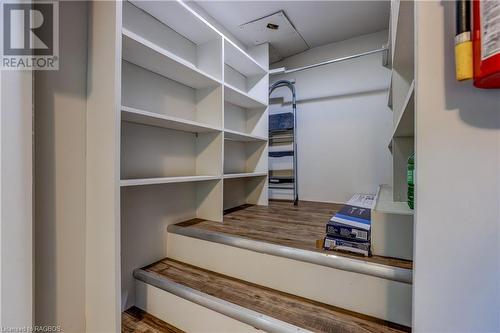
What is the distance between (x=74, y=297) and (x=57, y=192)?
16.5 inches

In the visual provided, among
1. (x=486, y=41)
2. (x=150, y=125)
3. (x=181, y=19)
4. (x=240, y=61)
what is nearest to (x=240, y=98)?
(x=240, y=61)

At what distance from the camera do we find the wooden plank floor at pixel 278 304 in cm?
69

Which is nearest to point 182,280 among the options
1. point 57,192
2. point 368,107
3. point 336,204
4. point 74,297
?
point 74,297

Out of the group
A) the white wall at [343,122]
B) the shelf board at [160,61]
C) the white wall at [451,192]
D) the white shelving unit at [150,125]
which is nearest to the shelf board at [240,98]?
the white shelving unit at [150,125]

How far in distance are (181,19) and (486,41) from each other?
1.39 metres

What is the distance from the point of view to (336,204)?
2074mm

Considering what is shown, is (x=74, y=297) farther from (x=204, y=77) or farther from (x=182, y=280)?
(x=204, y=77)

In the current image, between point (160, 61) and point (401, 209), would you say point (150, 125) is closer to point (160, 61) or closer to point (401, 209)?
point (160, 61)

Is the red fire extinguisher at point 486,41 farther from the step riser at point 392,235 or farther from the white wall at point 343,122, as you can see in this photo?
the white wall at point 343,122

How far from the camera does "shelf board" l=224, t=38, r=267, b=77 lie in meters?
1.55

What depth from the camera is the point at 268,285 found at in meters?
0.93

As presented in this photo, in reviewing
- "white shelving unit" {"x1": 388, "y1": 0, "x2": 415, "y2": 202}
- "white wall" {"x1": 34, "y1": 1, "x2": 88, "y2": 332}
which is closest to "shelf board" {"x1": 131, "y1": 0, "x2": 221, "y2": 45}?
"white wall" {"x1": 34, "y1": 1, "x2": 88, "y2": 332}

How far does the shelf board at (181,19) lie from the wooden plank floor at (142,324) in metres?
1.57
